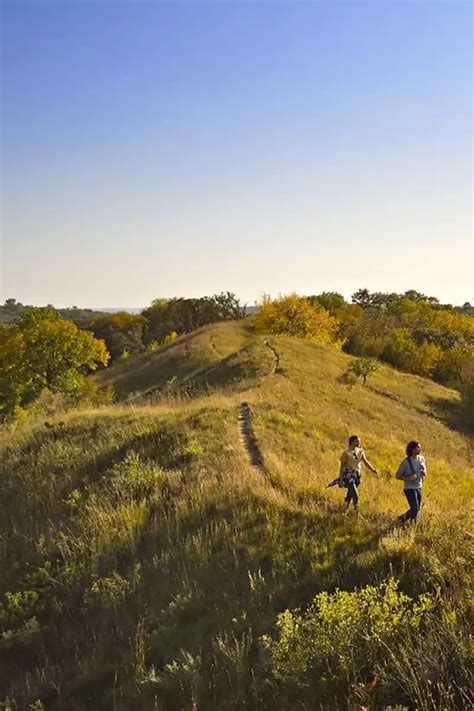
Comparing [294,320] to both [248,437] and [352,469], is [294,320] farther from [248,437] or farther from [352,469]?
[352,469]

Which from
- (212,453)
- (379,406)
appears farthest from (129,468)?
(379,406)

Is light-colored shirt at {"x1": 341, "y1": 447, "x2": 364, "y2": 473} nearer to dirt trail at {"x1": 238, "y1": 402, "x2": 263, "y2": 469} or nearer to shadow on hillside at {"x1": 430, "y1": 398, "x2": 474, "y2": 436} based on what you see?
dirt trail at {"x1": 238, "y1": 402, "x2": 263, "y2": 469}

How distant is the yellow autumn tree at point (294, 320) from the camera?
219 feet

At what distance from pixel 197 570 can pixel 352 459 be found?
16.2 feet

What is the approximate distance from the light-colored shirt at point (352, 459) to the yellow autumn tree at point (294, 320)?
178 feet

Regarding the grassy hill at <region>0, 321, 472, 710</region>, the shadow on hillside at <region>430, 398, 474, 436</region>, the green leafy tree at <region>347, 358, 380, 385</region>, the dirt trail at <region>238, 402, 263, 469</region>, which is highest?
the green leafy tree at <region>347, 358, 380, 385</region>

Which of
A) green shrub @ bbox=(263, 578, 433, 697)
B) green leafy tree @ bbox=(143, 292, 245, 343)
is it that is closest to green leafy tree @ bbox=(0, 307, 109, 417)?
green shrub @ bbox=(263, 578, 433, 697)

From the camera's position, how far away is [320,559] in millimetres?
7465

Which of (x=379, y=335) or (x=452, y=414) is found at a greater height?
(x=379, y=335)

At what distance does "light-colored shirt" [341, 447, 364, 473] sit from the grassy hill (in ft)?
2.55

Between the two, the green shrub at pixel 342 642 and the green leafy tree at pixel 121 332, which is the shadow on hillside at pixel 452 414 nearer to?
Answer: the green shrub at pixel 342 642

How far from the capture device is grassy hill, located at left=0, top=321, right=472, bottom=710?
17.8 ft

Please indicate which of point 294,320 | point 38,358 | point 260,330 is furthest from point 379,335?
point 38,358

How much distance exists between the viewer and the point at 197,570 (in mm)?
7996
